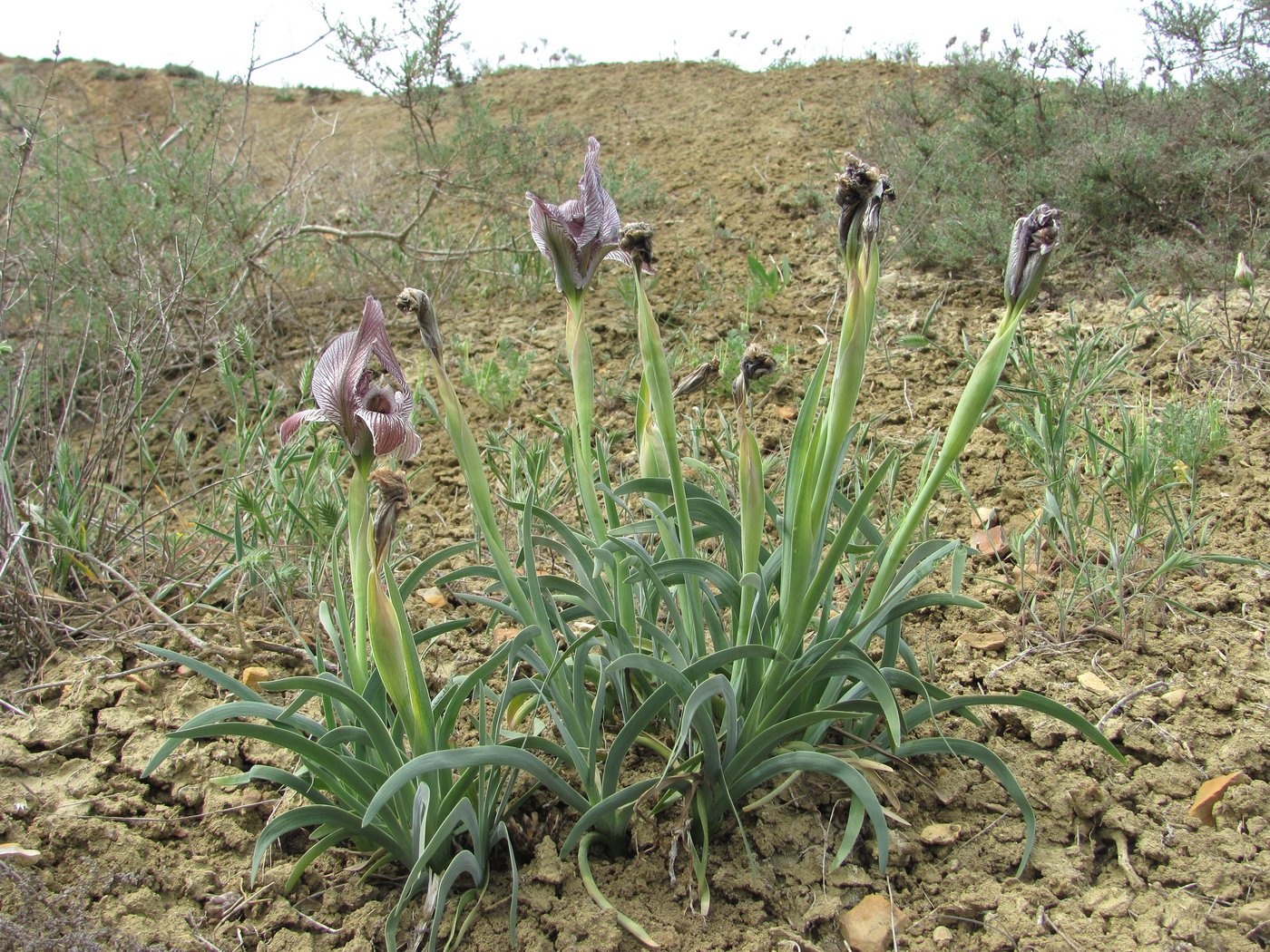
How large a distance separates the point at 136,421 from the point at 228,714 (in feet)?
7.70

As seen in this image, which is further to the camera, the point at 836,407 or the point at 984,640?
the point at 984,640

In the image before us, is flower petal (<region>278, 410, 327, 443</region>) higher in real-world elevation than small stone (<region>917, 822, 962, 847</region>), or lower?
higher

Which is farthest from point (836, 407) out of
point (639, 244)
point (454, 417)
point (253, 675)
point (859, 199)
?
point (253, 675)

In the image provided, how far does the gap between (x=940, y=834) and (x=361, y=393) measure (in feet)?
3.70

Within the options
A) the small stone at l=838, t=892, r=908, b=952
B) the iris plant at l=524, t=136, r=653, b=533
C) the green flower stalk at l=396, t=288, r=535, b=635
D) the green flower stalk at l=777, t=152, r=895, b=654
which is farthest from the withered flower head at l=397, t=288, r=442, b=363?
the small stone at l=838, t=892, r=908, b=952

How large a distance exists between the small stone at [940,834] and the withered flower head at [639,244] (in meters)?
1.01

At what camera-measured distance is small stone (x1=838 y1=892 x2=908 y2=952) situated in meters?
1.32

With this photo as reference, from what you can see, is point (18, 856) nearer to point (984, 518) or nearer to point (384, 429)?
point (384, 429)

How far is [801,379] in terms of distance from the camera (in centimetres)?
313

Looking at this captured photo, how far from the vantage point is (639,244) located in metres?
1.42

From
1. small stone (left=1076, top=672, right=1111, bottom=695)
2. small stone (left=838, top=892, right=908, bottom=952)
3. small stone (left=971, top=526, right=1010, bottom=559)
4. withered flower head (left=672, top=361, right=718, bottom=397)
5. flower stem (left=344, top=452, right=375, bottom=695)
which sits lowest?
small stone (left=838, top=892, right=908, bottom=952)

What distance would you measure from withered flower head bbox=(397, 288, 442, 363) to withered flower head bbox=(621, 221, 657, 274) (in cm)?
33

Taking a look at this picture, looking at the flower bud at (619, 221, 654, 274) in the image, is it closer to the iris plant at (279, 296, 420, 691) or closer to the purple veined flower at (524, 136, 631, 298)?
the purple veined flower at (524, 136, 631, 298)

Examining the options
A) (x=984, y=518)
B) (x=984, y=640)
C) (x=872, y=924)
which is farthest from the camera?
(x=984, y=518)
